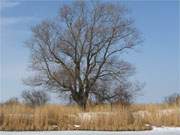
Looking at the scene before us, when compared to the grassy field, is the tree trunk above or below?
above

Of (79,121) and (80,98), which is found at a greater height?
(80,98)

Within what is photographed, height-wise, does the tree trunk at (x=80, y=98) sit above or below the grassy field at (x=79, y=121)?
above

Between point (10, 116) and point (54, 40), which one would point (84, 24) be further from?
point (10, 116)

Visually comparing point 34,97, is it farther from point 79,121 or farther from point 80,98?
point 79,121

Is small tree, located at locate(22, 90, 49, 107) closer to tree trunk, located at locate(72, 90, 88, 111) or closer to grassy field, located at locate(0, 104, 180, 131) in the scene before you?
tree trunk, located at locate(72, 90, 88, 111)

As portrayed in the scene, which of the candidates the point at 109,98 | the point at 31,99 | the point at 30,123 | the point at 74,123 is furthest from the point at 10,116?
the point at 31,99

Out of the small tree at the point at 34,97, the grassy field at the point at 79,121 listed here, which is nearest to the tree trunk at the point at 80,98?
the small tree at the point at 34,97

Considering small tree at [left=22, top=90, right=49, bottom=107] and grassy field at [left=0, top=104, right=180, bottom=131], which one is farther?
small tree at [left=22, top=90, right=49, bottom=107]

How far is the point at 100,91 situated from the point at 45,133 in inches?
1010

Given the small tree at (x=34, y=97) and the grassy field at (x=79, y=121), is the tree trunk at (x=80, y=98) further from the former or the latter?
the grassy field at (x=79, y=121)

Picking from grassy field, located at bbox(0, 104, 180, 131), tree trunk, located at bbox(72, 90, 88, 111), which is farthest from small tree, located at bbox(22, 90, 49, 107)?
grassy field, located at bbox(0, 104, 180, 131)

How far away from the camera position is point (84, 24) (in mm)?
38812

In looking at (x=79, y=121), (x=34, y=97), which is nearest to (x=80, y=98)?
(x=34, y=97)

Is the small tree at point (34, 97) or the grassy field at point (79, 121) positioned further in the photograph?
the small tree at point (34, 97)
